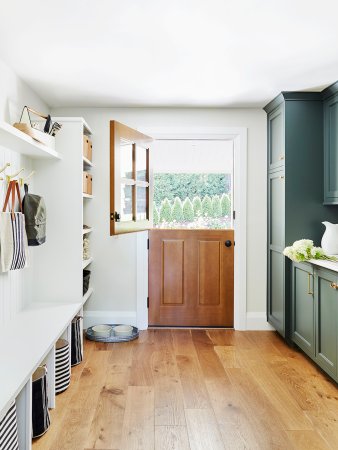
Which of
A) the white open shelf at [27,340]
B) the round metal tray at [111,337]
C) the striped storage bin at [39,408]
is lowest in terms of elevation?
the round metal tray at [111,337]

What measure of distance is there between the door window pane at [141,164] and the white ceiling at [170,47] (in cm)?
50

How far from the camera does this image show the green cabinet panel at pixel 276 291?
3887mm

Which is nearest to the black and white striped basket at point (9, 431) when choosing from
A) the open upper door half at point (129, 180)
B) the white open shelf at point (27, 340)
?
the white open shelf at point (27, 340)

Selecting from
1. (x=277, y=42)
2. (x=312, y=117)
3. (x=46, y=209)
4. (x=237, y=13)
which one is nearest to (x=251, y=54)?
(x=277, y=42)

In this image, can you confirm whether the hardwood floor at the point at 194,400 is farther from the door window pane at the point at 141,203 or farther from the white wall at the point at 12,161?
the door window pane at the point at 141,203

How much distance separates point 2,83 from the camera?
3008 millimetres

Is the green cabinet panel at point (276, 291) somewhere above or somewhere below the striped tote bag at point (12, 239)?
below

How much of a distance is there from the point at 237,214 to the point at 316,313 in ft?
4.81

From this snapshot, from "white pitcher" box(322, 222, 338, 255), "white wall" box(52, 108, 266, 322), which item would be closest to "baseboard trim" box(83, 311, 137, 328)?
"white wall" box(52, 108, 266, 322)

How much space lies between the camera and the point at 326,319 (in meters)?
3.04

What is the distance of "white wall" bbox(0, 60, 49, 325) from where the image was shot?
2.97m

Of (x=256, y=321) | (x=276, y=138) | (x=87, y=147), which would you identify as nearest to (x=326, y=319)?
(x=256, y=321)

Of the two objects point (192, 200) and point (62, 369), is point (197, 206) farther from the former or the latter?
point (62, 369)

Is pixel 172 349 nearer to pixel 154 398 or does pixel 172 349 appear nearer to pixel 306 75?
pixel 154 398
